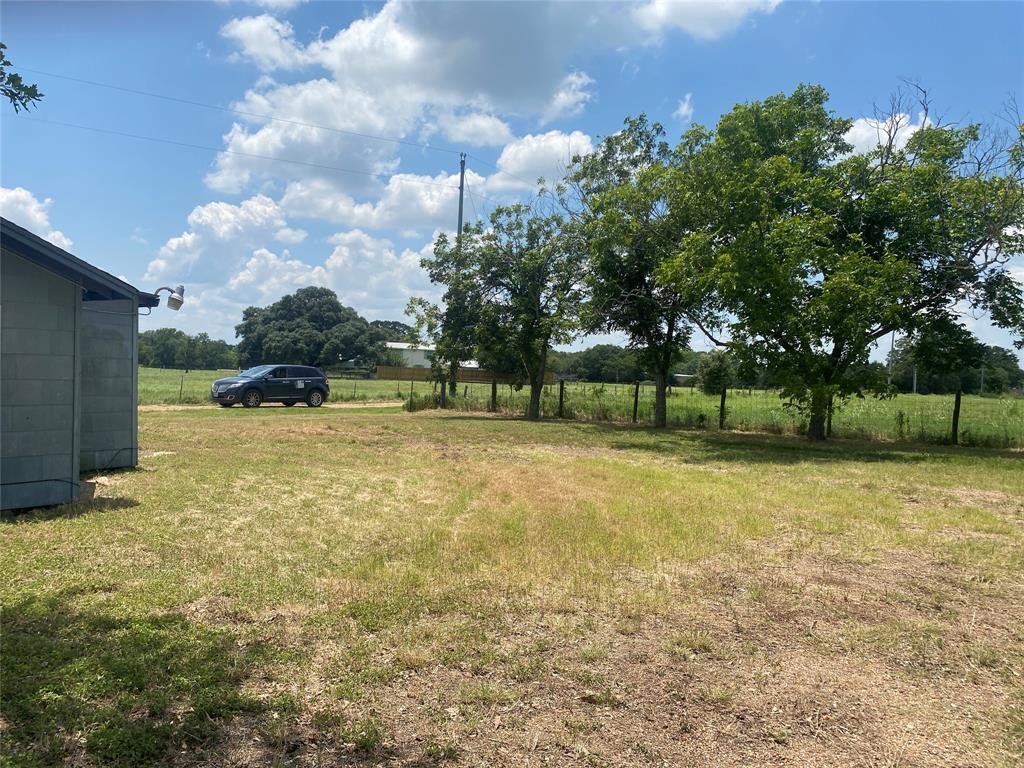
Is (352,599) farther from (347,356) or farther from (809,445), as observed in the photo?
(347,356)

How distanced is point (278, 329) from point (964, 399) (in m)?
77.5

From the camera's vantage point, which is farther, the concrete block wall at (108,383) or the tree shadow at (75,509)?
the concrete block wall at (108,383)

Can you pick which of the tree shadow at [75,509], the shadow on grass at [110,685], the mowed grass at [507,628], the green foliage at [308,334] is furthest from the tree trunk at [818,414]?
the green foliage at [308,334]

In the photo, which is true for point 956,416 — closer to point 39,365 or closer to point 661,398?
point 661,398

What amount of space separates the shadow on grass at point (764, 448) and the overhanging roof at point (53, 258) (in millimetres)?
10344

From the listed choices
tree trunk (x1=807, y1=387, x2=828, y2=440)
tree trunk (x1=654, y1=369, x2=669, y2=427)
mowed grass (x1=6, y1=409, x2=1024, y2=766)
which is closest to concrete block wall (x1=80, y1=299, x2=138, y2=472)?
mowed grass (x1=6, y1=409, x2=1024, y2=766)

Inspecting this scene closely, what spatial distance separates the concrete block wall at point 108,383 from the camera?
30.9 feet

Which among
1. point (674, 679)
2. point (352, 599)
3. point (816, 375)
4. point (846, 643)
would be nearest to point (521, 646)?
point (674, 679)

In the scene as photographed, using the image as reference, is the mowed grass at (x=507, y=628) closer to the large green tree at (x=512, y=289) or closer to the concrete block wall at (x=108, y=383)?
the concrete block wall at (x=108, y=383)

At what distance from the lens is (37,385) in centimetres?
699

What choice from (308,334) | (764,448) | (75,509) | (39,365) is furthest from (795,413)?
(308,334)

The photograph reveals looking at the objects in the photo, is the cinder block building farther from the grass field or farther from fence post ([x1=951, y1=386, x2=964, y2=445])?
fence post ([x1=951, y1=386, x2=964, y2=445])

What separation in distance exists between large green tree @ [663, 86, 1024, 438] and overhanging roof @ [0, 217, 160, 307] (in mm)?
11139

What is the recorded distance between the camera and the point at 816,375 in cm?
1480
